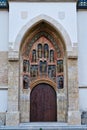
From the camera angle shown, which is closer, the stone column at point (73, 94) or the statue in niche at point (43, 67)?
the stone column at point (73, 94)

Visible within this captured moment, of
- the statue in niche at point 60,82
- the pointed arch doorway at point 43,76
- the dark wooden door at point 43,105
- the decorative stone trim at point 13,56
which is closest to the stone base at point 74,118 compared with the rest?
the pointed arch doorway at point 43,76

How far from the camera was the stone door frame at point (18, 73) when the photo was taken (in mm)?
10805

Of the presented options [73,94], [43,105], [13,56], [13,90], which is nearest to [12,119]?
[13,90]

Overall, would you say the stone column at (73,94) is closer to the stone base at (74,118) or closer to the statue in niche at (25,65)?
the stone base at (74,118)

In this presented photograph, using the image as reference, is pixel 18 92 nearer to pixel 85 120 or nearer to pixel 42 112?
pixel 42 112

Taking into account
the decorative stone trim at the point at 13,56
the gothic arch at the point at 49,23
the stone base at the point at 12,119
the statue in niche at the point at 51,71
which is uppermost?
the gothic arch at the point at 49,23

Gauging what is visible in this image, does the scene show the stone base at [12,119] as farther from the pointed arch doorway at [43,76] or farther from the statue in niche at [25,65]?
the statue in niche at [25,65]

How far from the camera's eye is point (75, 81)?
11234 mm

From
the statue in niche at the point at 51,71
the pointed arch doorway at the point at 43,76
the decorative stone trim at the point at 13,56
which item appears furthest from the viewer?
the statue in niche at the point at 51,71

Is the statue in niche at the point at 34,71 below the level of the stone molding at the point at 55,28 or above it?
below

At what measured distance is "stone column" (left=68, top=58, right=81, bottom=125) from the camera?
1079 centimetres

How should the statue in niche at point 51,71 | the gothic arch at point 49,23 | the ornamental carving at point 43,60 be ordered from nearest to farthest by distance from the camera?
the gothic arch at point 49,23 < the ornamental carving at point 43,60 < the statue in niche at point 51,71

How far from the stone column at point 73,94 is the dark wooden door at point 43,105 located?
1193 millimetres

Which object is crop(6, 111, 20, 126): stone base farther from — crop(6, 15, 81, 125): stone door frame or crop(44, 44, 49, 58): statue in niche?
crop(44, 44, 49, 58): statue in niche
